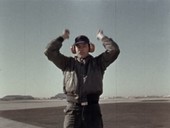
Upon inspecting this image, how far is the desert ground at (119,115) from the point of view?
5242 mm

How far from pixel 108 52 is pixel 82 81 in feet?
1.03

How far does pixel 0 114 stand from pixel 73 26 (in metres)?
1.39

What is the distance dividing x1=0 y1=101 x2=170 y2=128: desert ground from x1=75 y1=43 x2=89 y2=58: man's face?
65.8 inches

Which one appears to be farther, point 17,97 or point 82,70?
point 17,97

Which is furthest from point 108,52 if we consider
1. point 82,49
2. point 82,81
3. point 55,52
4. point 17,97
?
point 17,97

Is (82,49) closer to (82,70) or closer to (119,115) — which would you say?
(82,70)

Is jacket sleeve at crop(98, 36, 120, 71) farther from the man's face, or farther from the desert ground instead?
the desert ground

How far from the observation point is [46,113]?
5.38 m

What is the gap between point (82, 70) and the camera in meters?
3.55

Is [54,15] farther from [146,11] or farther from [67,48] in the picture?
[146,11]

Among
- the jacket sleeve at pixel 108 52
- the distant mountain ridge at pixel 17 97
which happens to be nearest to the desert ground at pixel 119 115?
the distant mountain ridge at pixel 17 97

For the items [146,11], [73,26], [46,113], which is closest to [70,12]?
[73,26]

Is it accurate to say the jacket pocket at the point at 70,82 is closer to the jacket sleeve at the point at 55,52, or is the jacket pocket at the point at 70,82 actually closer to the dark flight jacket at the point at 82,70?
the dark flight jacket at the point at 82,70

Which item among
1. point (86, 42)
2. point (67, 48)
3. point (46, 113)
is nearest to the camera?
point (86, 42)
